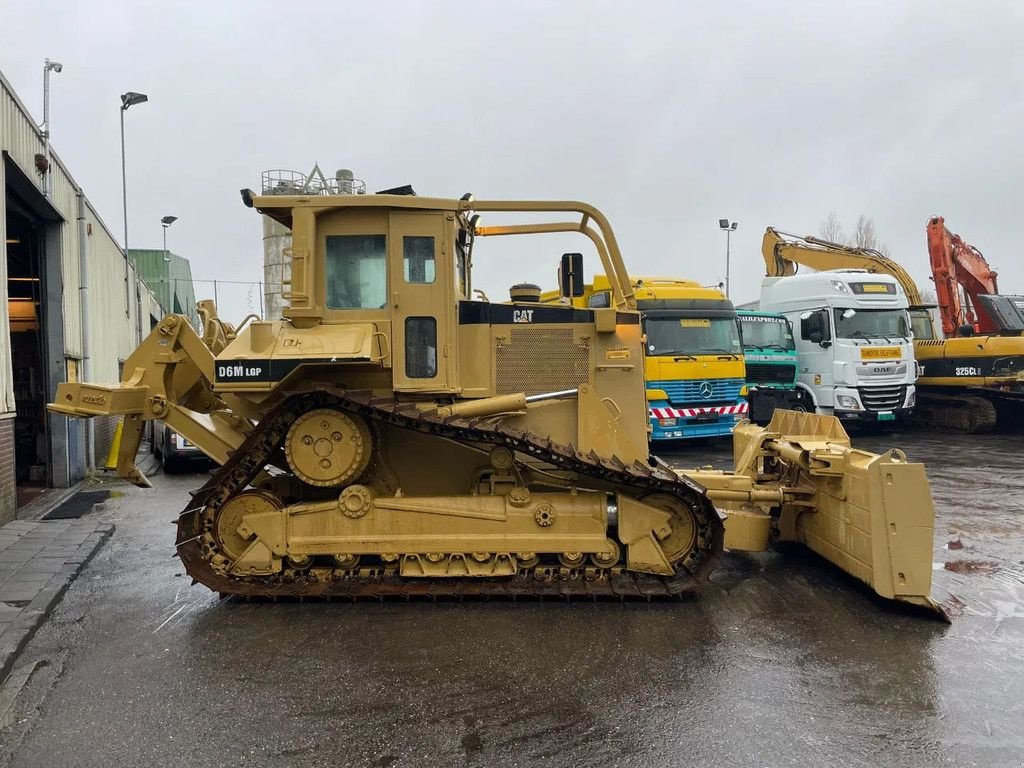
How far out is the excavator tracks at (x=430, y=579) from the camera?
5109 millimetres

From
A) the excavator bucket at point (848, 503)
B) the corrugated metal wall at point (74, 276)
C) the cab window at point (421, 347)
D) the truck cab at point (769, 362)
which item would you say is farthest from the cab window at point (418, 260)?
the truck cab at point (769, 362)

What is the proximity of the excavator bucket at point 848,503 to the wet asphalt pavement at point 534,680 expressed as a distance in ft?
0.99

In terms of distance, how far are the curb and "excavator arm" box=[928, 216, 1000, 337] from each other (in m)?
21.4

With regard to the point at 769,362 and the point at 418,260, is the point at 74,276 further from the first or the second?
the point at 769,362

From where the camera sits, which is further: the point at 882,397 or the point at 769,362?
the point at 769,362

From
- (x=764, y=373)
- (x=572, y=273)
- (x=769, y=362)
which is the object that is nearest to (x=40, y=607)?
(x=572, y=273)

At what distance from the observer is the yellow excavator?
1697cm

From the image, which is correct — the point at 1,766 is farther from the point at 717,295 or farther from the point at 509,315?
the point at 717,295

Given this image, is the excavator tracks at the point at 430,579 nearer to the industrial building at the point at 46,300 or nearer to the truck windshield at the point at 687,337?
the industrial building at the point at 46,300

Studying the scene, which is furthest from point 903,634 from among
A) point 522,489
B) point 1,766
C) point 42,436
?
point 42,436

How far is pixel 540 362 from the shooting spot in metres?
5.82

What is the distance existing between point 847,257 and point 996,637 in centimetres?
1656

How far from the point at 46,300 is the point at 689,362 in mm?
10652

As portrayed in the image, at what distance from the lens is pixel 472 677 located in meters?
4.08
